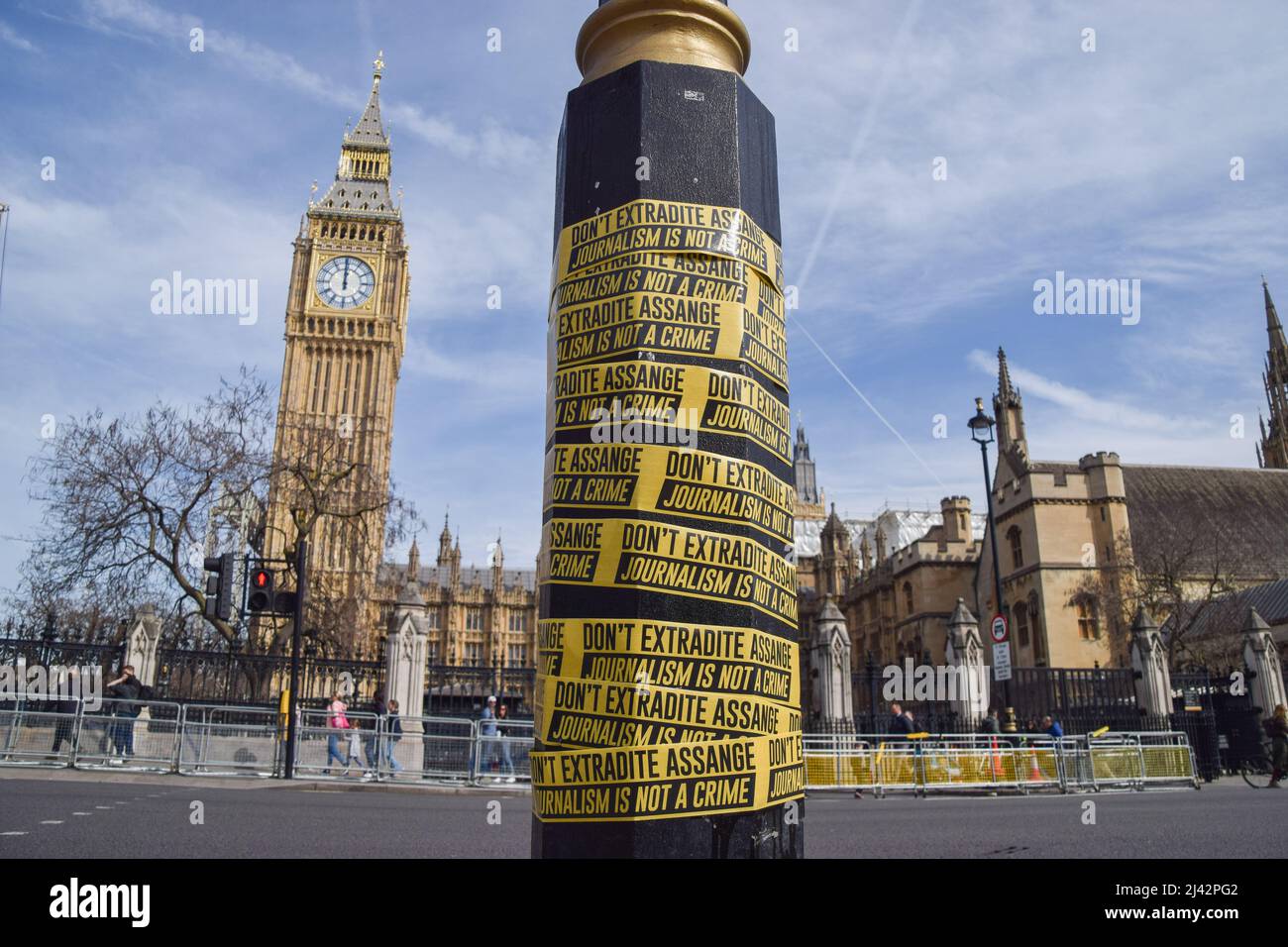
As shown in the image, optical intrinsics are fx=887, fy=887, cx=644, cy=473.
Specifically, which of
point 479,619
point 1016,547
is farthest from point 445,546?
point 1016,547

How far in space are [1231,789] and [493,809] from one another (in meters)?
13.3

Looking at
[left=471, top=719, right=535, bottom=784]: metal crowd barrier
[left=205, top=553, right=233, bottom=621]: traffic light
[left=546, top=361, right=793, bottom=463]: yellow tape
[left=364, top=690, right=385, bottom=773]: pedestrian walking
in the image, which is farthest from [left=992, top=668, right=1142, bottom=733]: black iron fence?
[left=546, top=361, right=793, bottom=463]: yellow tape

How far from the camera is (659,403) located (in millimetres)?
3033

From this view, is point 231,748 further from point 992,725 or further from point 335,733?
point 992,725

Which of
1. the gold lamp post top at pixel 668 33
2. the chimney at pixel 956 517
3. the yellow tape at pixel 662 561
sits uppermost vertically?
the chimney at pixel 956 517

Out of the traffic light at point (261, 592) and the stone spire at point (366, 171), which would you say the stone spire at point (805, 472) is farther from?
the traffic light at point (261, 592)

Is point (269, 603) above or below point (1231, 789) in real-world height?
above

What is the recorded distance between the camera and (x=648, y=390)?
305 cm

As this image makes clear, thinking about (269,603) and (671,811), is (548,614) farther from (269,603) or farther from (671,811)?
(269,603)

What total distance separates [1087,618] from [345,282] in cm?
6484

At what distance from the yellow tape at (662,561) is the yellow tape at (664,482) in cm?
7

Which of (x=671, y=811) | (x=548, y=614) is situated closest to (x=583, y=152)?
(x=548, y=614)

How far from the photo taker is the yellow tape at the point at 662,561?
2.90 meters

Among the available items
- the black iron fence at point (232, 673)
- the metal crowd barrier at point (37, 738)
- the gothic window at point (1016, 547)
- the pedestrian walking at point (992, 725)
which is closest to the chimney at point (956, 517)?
the gothic window at point (1016, 547)
